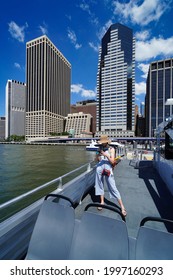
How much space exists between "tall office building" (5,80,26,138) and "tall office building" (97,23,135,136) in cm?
9125

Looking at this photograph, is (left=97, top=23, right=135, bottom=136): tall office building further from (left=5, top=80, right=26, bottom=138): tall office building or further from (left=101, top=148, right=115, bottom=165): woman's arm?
(left=101, top=148, right=115, bottom=165): woman's arm

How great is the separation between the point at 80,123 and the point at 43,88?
47250 millimetres

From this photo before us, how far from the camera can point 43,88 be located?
13825 cm

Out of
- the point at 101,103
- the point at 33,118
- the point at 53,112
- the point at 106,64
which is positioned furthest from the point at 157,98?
the point at 33,118

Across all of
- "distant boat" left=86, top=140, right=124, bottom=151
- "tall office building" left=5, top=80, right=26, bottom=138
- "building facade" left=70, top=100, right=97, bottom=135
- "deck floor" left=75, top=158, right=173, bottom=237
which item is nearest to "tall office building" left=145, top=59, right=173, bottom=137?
"distant boat" left=86, top=140, right=124, bottom=151

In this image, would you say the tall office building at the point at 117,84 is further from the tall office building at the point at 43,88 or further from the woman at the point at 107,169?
Result: the woman at the point at 107,169

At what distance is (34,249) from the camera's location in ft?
5.74

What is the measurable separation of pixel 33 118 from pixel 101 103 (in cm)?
6349

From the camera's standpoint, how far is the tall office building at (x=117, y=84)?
113875 millimetres

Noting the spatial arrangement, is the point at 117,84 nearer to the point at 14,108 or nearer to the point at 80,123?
the point at 80,123

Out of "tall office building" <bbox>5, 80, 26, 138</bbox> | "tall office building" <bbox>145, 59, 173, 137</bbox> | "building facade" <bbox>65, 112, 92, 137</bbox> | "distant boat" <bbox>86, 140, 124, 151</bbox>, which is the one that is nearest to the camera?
"distant boat" <bbox>86, 140, 124, 151</bbox>

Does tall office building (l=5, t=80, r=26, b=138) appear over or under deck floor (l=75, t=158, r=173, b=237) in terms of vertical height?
over

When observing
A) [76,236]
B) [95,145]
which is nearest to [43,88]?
[95,145]

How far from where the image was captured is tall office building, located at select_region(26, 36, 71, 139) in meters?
135
